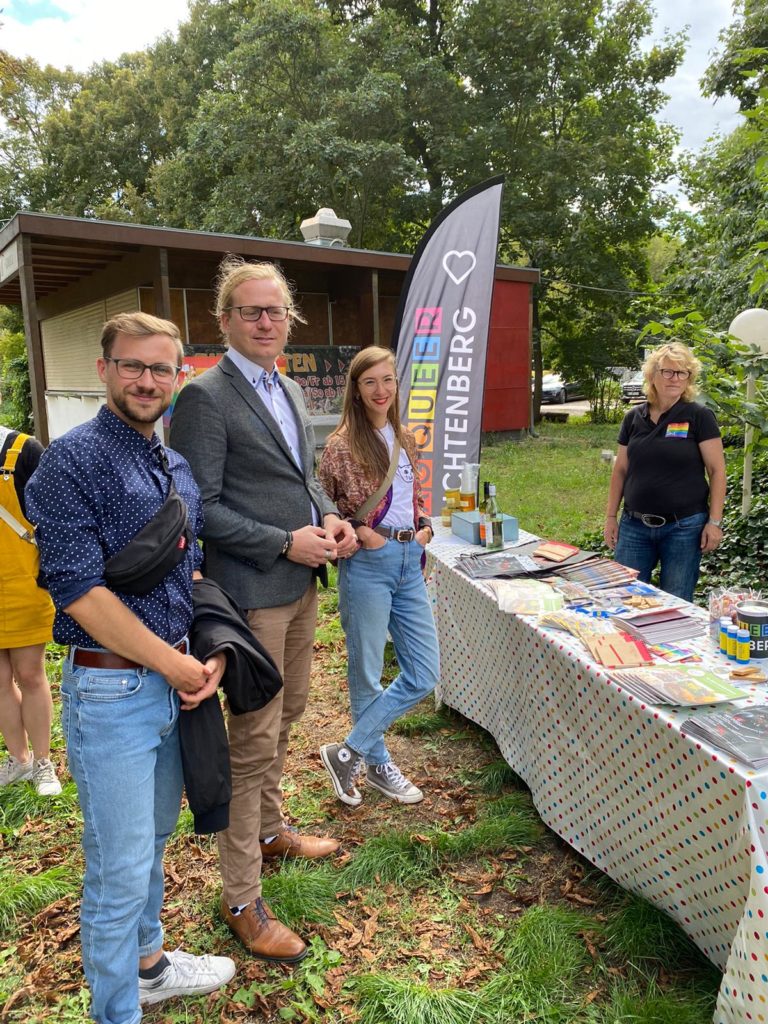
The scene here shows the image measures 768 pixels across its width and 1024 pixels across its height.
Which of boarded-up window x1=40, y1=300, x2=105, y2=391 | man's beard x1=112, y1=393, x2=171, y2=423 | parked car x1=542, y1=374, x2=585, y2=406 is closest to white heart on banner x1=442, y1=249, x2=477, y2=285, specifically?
man's beard x1=112, y1=393, x2=171, y2=423

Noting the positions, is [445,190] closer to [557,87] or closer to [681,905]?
[557,87]

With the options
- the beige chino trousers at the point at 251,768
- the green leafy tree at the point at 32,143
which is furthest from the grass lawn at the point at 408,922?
the green leafy tree at the point at 32,143

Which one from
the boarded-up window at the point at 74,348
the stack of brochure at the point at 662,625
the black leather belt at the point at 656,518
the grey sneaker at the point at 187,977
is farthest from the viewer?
the boarded-up window at the point at 74,348

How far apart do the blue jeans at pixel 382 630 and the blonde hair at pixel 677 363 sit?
5.37ft

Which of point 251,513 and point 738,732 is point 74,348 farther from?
point 738,732

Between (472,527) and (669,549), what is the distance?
3.45ft

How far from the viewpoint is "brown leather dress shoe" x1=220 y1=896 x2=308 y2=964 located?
216 centimetres

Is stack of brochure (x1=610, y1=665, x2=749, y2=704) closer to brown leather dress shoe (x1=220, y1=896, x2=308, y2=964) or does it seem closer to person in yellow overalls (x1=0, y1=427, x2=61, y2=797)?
brown leather dress shoe (x1=220, y1=896, x2=308, y2=964)

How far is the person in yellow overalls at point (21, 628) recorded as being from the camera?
2785 mm

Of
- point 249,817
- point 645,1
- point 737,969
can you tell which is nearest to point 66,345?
point 249,817

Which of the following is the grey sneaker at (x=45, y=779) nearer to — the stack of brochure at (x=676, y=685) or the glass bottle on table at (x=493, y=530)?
the glass bottle on table at (x=493, y=530)

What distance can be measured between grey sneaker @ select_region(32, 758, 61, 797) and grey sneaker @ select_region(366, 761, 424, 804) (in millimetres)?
1428

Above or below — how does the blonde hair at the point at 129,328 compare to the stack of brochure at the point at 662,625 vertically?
above

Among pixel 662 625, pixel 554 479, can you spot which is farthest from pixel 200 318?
pixel 662 625
